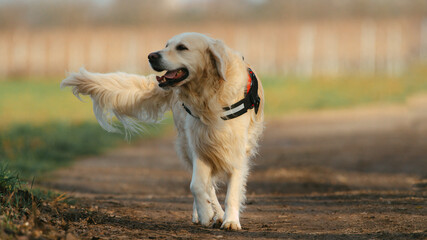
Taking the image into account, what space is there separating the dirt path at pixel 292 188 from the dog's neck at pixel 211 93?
98 centimetres

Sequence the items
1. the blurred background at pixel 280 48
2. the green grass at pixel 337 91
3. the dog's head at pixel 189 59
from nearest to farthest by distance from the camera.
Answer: the dog's head at pixel 189 59
the green grass at pixel 337 91
the blurred background at pixel 280 48

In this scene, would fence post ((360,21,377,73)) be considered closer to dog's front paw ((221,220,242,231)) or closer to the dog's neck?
the dog's neck

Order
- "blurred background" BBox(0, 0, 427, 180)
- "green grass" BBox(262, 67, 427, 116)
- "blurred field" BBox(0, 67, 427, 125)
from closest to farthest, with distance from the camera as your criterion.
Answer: "blurred field" BBox(0, 67, 427, 125) < "green grass" BBox(262, 67, 427, 116) < "blurred background" BBox(0, 0, 427, 180)

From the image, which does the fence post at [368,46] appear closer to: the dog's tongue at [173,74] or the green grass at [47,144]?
the green grass at [47,144]

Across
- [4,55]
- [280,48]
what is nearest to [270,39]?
[280,48]

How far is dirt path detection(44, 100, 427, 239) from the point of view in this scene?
15.4ft

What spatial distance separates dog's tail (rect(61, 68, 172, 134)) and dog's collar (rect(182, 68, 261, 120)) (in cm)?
111

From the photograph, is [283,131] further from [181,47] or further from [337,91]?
[337,91]

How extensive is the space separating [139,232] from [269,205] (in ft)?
6.64

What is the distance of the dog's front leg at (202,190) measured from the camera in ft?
16.0

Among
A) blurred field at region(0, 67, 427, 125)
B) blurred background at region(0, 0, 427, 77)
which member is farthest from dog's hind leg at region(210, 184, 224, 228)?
blurred background at region(0, 0, 427, 77)

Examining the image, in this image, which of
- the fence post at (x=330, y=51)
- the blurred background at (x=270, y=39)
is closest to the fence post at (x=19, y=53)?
the blurred background at (x=270, y=39)

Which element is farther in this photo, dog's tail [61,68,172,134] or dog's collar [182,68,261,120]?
dog's tail [61,68,172,134]

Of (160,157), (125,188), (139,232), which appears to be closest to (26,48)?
(160,157)
